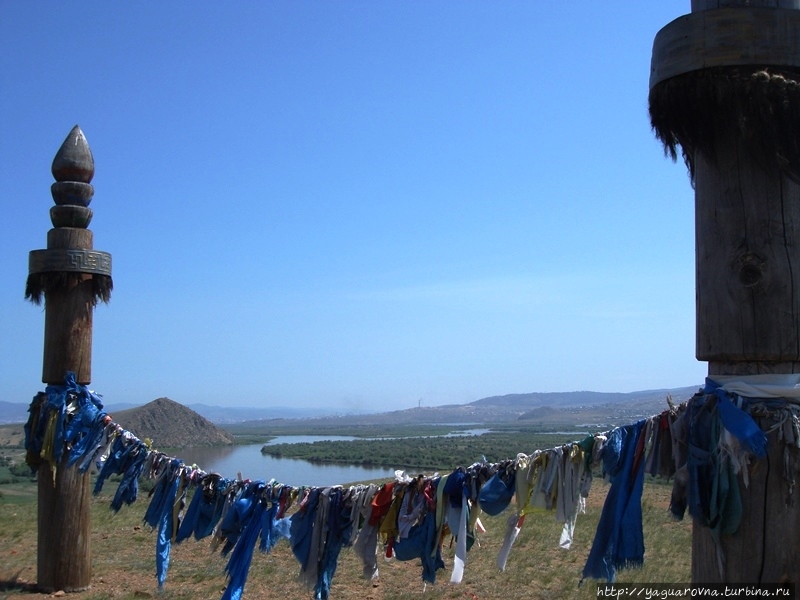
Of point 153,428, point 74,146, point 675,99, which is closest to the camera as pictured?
point 675,99

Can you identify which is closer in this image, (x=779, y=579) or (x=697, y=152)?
(x=779, y=579)

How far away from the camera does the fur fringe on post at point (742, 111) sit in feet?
9.35

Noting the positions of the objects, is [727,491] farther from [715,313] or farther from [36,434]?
[36,434]

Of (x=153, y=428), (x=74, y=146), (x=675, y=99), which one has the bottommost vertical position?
(x=153, y=428)

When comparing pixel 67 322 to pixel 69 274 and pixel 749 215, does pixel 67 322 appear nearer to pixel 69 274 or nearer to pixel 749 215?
pixel 69 274

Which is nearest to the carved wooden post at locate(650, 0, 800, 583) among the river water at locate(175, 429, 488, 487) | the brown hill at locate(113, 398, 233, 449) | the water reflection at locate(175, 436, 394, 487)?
the river water at locate(175, 429, 488, 487)

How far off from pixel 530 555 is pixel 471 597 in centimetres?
189

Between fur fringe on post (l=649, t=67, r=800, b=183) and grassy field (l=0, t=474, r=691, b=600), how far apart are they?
180 inches

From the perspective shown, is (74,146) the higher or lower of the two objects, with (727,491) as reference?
higher

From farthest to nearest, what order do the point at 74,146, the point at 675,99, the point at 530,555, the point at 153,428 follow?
the point at 153,428
the point at 530,555
the point at 74,146
the point at 675,99

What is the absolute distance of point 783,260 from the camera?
9.35 feet

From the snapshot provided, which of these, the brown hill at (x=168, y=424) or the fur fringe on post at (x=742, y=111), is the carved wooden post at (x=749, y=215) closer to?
the fur fringe on post at (x=742, y=111)

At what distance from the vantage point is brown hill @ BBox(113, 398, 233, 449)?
35569 mm

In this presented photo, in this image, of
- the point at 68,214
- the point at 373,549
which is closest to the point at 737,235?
the point at 373,549
